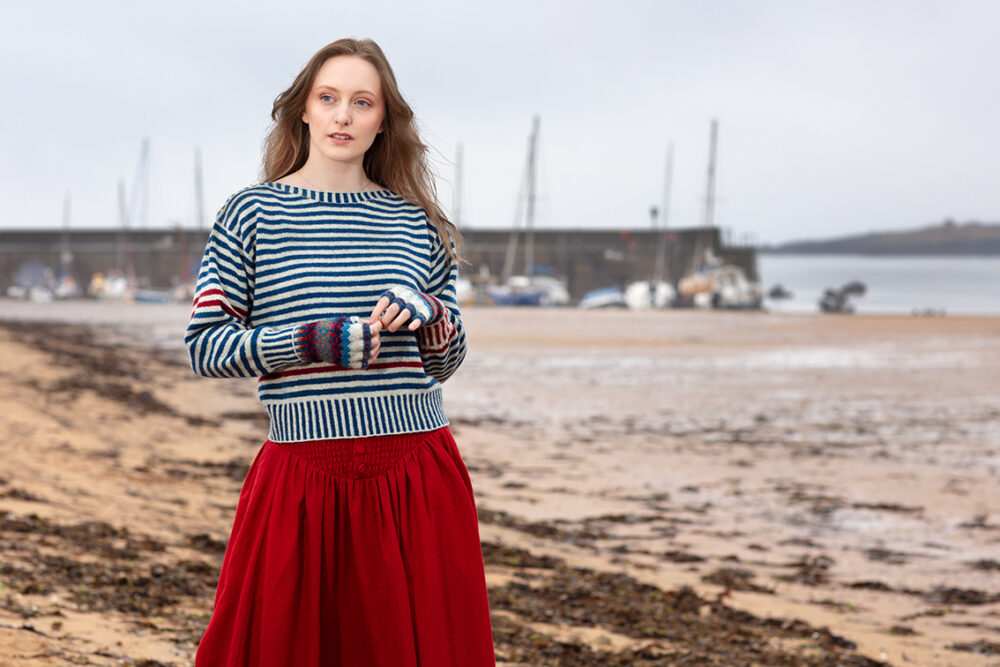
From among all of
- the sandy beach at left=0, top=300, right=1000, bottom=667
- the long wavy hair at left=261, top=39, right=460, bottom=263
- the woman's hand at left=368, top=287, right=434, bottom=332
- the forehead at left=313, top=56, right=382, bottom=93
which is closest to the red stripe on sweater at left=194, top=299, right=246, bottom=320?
the woman's hand at left=368, top=287, right=434, bottom=332

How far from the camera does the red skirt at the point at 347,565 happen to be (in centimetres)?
214

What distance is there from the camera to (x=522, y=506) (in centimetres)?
843

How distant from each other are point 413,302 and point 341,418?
0.94 feet

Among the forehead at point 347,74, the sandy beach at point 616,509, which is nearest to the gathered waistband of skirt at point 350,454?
the forehead at point 347,74

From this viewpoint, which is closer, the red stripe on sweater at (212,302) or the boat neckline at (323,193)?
the red stripe on sweater at (212,302)

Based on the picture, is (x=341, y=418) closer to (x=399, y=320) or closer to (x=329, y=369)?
(x=329, y=369)

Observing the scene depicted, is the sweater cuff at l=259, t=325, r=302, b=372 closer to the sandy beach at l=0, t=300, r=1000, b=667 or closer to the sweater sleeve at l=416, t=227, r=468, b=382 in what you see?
the sweater sleeve at l=416, t=227, r=468, b=382

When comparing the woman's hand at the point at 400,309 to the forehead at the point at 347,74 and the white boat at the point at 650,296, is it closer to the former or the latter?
the forehead at the point at 347,74

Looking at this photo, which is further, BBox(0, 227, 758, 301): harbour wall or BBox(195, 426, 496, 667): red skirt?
BBox(0, 227, 758, 301): harbour wall

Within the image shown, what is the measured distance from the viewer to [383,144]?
2398 mm

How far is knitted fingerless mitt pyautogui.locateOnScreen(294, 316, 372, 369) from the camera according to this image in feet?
6.63

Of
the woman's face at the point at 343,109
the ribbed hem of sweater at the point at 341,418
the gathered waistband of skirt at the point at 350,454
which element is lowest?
the gathered waistband of skirt at the point at 350,454

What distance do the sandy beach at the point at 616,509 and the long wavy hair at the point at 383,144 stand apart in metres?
2.21

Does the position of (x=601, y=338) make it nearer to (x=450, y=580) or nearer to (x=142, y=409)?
(x=142, y=409)
